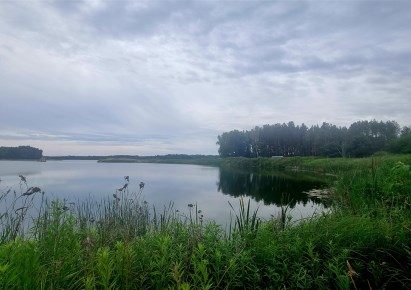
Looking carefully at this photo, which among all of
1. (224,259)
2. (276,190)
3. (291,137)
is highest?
(291,137)

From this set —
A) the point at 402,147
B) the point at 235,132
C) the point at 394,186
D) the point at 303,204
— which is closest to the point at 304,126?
the point at 235,132

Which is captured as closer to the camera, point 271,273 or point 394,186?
point 271,273

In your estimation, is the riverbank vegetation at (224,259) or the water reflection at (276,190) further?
the water reflection at (276,190)

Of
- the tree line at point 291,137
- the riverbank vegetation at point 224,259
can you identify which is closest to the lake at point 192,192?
the riverbank vegetation at point 224,259

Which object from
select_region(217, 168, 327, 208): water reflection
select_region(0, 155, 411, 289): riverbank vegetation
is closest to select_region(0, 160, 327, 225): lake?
select_region(217, 168, 327, 208): water reflection

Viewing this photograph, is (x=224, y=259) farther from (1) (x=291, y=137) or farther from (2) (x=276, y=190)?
(1) (x=291, y=137)

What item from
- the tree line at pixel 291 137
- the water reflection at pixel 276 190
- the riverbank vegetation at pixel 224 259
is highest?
the tree line at pixel 291 137

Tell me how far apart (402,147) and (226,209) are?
46087 millimetres

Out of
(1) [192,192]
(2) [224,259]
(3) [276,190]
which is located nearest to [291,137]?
(3) [276,190]

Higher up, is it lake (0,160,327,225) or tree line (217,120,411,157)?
tree line (217,120,411,157)

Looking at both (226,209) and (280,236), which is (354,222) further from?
(226,209)

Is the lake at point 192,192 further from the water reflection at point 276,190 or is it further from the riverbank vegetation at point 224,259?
the riverbank vegetation at point 224,259

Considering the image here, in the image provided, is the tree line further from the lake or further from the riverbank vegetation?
the riverbank vegetation

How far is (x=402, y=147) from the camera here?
48688mm
